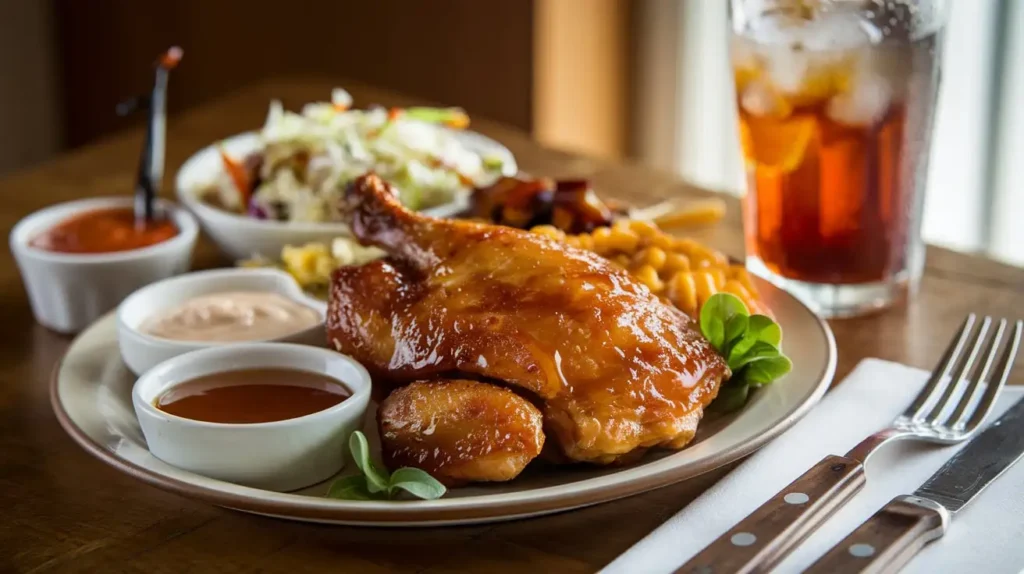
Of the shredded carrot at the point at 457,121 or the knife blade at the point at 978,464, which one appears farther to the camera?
the shredded carrot at the point at 457,121

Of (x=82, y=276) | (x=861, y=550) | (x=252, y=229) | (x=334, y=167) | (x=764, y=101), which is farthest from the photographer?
(x=334, y=167)

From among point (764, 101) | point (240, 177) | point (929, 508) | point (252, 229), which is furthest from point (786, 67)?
point (240, 177)

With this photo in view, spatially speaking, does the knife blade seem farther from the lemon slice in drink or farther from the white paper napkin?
the lemon slice in drink

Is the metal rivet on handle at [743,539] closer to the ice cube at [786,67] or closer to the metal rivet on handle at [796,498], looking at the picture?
the metal rivet on handle at [796,498]

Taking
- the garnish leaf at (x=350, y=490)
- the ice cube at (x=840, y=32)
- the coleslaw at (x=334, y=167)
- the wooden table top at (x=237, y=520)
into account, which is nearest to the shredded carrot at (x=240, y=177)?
the coleslaw at (x=334, y=167)

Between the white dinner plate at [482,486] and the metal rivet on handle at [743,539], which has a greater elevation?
the metal rivet on handle at [743,539]

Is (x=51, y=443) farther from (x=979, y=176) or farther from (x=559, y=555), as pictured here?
(x=979, y=176)

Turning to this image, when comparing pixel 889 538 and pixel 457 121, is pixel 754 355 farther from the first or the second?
pixel 457 121
